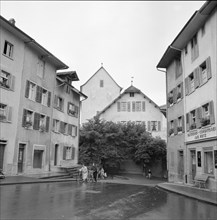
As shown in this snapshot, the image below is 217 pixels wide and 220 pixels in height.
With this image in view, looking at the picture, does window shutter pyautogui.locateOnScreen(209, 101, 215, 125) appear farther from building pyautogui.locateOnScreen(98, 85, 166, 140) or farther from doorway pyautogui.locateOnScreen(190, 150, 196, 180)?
building pyautogui.locateOnScreen(98, 85, 166, 140)

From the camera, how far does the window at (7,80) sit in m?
20.8

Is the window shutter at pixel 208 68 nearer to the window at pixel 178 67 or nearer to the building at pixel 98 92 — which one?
the window at pixel 178 67

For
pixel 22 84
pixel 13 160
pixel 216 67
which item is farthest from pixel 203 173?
pixel 22 84

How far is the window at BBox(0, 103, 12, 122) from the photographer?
2052 centimetres

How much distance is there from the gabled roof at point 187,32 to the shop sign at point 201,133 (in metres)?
7.33

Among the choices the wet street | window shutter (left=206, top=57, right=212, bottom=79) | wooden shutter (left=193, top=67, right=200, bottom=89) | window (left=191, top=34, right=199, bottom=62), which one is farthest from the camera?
window (left=191, top=34, right=199, bottom=62)

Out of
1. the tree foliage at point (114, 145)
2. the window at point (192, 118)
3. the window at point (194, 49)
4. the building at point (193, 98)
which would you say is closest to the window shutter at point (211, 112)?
the building at point (193, 98)

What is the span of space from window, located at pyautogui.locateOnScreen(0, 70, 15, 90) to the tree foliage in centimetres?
1519

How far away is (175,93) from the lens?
24188mm

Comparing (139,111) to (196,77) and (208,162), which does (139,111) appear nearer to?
(196,77)

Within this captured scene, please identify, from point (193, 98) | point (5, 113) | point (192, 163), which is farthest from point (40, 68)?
point (192, 163)

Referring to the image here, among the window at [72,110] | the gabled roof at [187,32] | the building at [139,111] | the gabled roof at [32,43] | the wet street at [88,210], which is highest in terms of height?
the gabled roof at [32,43]

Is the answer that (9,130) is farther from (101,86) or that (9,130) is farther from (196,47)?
(101,86)

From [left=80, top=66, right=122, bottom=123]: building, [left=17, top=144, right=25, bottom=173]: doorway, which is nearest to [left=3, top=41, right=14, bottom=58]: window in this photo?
[left=17, top=144, right=25, bottom=173]: doorway
